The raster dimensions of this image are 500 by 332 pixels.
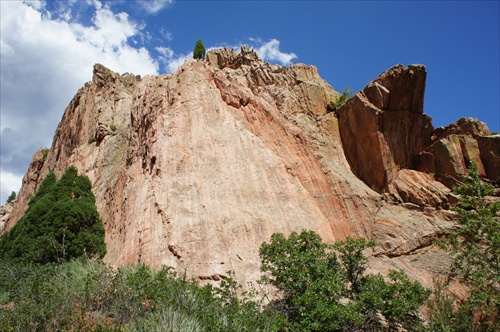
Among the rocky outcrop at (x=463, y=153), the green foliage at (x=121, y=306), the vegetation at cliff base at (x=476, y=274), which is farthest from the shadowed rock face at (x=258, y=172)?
the green foliage at (x=121, y=306)

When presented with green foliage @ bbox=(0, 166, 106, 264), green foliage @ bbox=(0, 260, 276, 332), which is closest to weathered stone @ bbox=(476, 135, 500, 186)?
green foliage @ bbox=(0, 260, 276, 332)

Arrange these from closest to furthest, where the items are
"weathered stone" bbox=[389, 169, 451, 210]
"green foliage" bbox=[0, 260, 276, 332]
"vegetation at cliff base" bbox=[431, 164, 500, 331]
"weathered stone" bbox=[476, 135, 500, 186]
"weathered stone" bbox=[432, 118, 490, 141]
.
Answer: "green foliage" bbox=[0, 260, 276, 332], "vegetation at cliff base" bbox=[431, 164, 500, 331], "weathered stone" bbox=[389, 169, 451, 210], "weathered stone" bbox=[476, 135, 500, 186], "weathered stone" bbox=[432, 118, 490, 141]

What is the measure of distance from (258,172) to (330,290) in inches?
381

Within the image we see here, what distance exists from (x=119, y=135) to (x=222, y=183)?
12.6m

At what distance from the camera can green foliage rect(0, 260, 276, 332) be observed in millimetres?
12984

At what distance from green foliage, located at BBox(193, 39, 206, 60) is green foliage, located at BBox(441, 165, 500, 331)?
3574 cm

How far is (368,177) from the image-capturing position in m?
25.9

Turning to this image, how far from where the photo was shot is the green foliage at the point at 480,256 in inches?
670

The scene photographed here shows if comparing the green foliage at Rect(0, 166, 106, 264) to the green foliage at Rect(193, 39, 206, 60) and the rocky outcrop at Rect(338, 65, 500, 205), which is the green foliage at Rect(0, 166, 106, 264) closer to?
the rocky outcrop at Rect(338, 65, 500, 205)

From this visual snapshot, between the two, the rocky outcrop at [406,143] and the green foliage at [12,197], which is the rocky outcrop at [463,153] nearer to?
the rocky outcrop at [406,143]

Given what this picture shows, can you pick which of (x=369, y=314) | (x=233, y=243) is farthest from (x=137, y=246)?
(x=369, y=314)

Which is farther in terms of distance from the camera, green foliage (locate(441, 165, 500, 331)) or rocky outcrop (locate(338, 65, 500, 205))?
rocky outcrop (locate(338, 65, 500, 205))

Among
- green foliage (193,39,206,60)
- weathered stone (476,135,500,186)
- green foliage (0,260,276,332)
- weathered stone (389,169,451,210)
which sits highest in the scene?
green foliage (193,39,206,60)

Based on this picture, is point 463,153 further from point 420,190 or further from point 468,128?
point 420,190
